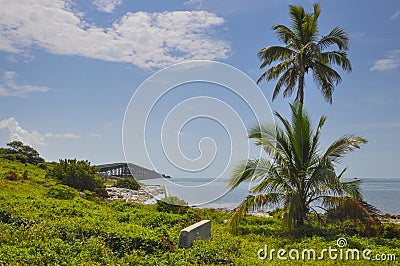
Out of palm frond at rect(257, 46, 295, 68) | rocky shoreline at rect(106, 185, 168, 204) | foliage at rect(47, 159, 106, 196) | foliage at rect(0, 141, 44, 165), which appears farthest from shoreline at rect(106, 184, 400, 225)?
foliage at rect(0, 141, 44, 165)

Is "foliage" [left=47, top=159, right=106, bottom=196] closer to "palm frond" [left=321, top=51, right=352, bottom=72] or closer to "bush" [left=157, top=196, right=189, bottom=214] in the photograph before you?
"bush" [left=157, top=196, right=189, bottom=214]

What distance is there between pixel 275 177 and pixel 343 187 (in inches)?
78.1

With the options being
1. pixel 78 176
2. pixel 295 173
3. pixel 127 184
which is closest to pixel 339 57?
pixel 295 173

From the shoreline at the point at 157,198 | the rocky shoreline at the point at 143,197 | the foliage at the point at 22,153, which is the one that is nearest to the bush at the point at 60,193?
the shoreline at the point at 157,198

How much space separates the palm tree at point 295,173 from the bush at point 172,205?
3592 millimetres

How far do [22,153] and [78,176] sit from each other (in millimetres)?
19968

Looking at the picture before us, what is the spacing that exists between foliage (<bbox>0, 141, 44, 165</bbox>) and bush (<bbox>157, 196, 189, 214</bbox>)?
28047 mm

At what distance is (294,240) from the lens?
10.2 m

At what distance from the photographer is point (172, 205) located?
14789 mm

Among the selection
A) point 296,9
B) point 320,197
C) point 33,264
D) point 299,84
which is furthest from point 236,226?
point 296,9

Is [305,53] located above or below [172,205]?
above

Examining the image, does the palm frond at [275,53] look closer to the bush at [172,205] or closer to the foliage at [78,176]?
the bush at [172,205]

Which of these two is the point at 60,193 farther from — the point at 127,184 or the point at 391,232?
the point at 127,184

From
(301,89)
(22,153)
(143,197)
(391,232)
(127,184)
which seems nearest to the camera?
(391,232)
